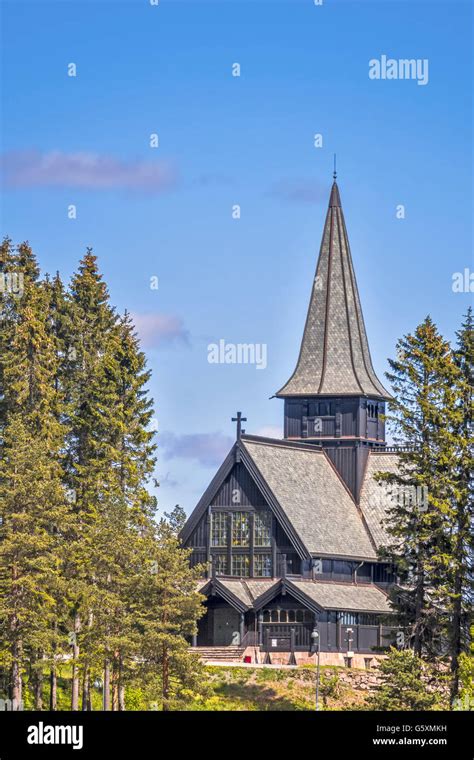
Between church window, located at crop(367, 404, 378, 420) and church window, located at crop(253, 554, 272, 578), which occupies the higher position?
church window, located at crop(367, 404, 378, 420)

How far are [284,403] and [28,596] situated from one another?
29.5 meters

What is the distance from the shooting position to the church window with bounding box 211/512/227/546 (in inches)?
3211

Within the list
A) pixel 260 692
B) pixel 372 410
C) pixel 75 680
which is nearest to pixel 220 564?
pixel 260 692

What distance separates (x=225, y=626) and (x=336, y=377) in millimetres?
15574

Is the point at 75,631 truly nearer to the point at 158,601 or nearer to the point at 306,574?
the point at 158,601

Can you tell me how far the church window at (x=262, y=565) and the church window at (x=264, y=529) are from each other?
60 centimetres

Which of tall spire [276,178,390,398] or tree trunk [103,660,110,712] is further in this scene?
tall spire [276,178,390,398]

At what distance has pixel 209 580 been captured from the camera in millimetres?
78812

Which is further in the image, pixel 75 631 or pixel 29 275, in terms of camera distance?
pixel 29 275

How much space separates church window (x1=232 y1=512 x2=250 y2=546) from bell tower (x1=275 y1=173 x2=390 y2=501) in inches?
312

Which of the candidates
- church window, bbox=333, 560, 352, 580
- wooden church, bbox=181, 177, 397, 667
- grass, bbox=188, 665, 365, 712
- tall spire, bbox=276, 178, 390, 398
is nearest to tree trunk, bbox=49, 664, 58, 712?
grass, bbox=188, 665, 365, 712

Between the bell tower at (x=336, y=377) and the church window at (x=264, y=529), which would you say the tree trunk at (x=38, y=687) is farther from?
the bell tower at (x=336, y=377)

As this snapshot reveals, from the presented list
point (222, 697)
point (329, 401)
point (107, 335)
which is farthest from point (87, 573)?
point (329, 401)

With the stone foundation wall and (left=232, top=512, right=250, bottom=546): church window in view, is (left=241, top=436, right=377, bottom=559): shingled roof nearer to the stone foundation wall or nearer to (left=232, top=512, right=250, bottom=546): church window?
(left=232, top=512, right=250, bottom=546): church window
